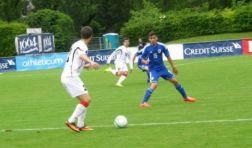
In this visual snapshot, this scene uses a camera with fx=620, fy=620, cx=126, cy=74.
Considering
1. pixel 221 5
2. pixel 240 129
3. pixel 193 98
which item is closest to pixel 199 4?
pixel 221 5

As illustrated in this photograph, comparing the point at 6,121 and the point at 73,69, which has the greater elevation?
the point at 73,69

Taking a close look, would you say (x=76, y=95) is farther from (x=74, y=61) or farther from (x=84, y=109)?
(x=74, y=61)

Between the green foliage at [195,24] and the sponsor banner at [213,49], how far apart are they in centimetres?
1511

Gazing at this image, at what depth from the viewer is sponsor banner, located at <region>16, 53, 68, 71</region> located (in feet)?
153

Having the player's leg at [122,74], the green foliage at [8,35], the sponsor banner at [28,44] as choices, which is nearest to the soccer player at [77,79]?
the player's leg at [122,74]

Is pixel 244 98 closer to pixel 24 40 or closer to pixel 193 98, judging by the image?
pixel 193 98

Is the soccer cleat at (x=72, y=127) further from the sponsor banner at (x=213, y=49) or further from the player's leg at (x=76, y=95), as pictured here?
the sponsor banner at (x=213, y=49)

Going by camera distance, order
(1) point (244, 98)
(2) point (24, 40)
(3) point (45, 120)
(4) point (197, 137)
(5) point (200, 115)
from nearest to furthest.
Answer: (4) point (197, 137), (5) point (200, 115), (3) point (45, 120), (1) point (244, 98), (2) point (24, 40)

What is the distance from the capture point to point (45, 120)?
1450 cm

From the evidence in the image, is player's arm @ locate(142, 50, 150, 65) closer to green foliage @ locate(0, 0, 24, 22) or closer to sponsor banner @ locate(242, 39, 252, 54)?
sponsor banner @ locate(242, 39, 252, 54)

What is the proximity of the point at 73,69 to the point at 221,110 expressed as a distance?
12.3ft

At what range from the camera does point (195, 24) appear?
2402 inches

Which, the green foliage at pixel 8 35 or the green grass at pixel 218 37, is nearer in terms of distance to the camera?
the green grass at pixel 218 37

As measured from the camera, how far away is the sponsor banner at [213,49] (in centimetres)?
4316
